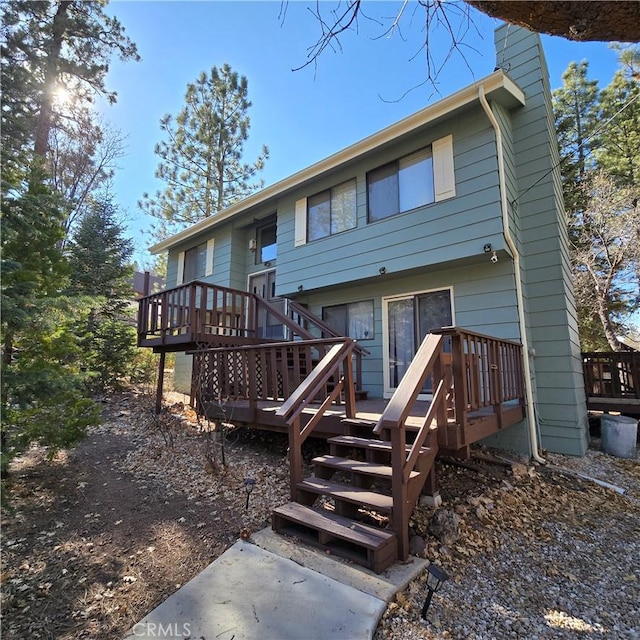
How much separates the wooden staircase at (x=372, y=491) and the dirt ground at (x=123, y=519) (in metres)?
0.48

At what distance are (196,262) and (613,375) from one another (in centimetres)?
1144

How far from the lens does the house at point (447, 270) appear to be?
535 cm

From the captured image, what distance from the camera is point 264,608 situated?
222 cm

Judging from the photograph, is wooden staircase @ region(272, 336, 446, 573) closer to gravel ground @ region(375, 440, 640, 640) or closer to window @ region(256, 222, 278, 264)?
gravel ground @ region(375, 440, 640, 640)

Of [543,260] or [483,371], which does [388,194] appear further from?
[483,371]

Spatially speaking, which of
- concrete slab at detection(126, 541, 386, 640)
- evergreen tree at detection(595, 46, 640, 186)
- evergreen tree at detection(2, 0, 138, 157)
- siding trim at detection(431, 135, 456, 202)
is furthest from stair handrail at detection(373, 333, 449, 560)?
evergreen tree at detection(595, 46, 640, 186)

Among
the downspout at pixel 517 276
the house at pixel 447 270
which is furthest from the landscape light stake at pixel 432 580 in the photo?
the downspout at pixel 517 276

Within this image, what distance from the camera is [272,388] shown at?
5027 millimetres

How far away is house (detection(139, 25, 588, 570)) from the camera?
17.6ft

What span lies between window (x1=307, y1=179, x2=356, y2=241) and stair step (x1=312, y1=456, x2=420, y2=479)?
16.3ft

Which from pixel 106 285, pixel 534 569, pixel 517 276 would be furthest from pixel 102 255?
pixel 534 569

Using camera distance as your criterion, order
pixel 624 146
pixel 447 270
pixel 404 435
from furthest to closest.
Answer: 1. pixel 624 146
2. pixel 447 270
3. pixel 404 435

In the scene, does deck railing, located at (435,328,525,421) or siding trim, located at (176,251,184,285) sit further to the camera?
siding trim, located at (176,251,184,285)

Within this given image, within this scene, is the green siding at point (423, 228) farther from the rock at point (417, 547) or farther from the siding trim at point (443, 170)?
the rock at point (417, 547)
